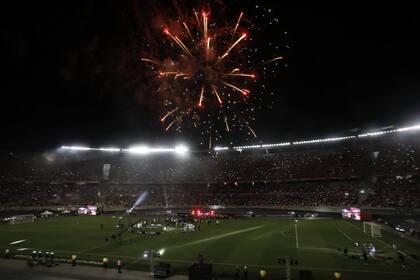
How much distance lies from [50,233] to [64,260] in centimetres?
1917

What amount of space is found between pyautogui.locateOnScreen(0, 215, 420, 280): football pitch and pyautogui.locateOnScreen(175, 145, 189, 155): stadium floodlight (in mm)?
48855

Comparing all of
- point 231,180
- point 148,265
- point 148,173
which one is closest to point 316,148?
point 231,180

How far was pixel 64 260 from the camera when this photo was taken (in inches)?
1171

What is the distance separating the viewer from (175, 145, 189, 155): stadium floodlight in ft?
328

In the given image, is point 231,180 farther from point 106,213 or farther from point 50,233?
point 50,233

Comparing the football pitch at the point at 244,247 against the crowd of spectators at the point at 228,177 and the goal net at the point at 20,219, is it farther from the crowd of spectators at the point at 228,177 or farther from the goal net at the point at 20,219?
the crowd of spectators at the point at 228,177

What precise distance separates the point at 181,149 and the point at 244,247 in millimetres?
67098

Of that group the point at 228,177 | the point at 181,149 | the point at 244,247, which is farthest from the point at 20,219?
the point at 181,149

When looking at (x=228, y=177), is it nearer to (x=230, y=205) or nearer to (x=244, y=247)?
(x=230, y=205)

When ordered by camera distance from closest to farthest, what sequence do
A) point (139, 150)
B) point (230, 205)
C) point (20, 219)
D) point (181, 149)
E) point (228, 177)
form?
point (20, 219) < point (230, 205) < point (228, 177) < point (181, 149) < point (139, 150)

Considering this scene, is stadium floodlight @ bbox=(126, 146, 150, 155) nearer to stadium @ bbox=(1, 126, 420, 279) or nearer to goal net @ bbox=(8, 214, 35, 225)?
stadium @ bbox=(1, 126, 420, 279)

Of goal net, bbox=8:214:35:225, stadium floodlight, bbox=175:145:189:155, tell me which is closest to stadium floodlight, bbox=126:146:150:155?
stadium floodlight, bbox=175:145:189:155

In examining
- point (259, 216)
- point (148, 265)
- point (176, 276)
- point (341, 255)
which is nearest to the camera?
point (176, 276)

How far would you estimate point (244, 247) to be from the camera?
116 ft
